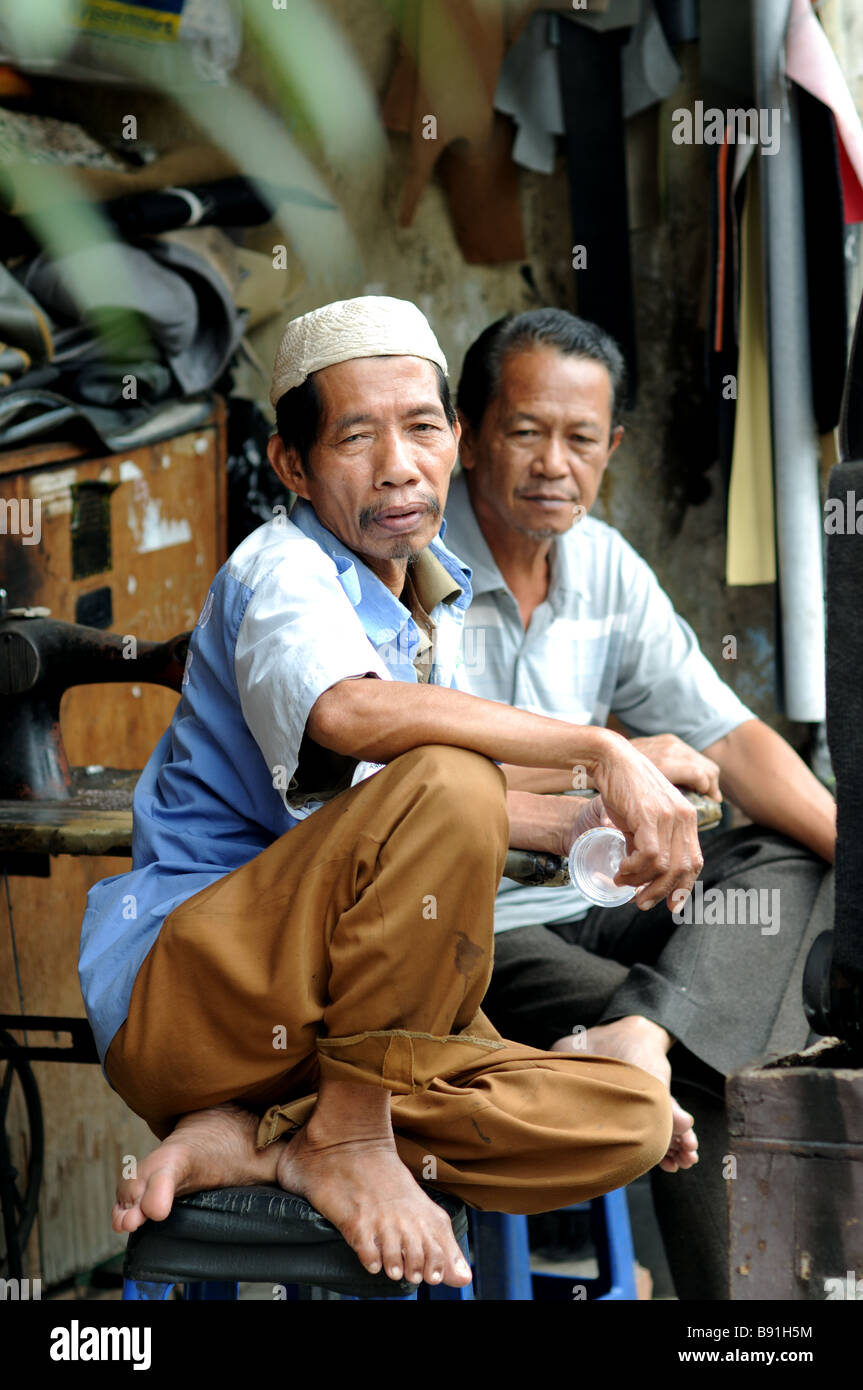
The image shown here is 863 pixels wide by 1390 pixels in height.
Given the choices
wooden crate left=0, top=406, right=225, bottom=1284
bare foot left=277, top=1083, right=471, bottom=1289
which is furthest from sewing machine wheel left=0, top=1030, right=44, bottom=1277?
bare foot left=277, top=1083, right=471, bottom=1289

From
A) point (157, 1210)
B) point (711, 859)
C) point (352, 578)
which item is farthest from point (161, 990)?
point (711, 859)

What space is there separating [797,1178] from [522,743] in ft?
1.81

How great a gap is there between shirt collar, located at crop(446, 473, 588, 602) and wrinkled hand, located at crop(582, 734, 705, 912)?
1.06 metres

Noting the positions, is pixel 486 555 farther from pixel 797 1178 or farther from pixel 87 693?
pixel 797 1178

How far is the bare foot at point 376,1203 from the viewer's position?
1.46 metres

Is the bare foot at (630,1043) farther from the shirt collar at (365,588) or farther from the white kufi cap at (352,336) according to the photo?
the white kufi cap at (352,336)

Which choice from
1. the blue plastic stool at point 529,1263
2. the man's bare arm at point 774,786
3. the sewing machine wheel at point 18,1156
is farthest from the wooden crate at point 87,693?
the man's bare arm at point 774,786

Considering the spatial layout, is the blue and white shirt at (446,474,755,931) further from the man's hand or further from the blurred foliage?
the blurred foliage

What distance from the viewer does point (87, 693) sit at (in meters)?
3.03

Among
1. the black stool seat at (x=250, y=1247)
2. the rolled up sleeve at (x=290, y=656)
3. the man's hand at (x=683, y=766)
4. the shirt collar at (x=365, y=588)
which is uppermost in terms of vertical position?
the shirt collar at (x=365, y=588)

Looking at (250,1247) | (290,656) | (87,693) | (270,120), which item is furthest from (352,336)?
(270,120)

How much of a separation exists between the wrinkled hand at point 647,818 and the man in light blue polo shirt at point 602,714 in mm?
642

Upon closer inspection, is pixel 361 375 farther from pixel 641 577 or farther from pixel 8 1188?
pixel 8 1188
